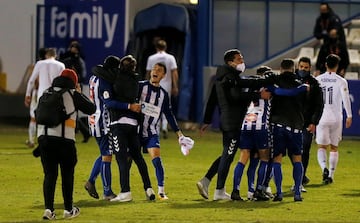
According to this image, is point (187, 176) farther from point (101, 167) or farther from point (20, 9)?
point (20, 9)

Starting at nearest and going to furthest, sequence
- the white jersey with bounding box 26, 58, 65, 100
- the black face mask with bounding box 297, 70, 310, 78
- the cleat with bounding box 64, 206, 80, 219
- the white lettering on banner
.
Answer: the cleat with bounding box 64, 206, 80, 219, the black face mask with bounding box 297, 70, 310, 78, the white jersey with bounding box 26, 58, 65, 100, the white lettering on banner

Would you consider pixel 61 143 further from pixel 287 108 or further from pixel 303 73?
pixel 303 73

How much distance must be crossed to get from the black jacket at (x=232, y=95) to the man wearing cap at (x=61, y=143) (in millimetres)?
2450

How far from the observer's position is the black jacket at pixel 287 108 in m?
17.2

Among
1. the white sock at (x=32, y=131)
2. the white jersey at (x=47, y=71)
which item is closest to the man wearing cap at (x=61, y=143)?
the white jersey at (x=47, y=71)

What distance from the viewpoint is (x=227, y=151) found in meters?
17.3

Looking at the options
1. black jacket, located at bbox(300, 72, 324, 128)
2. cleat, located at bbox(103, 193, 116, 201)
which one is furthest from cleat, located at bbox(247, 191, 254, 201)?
cleat, located at bbox(103, 193, 116, 201)

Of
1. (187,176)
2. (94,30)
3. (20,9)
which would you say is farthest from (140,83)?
(20,9)

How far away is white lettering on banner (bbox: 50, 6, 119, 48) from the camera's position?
1225 inches

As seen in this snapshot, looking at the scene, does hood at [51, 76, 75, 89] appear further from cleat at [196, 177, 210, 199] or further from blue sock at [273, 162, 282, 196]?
blue sock at [273, 162, 282, 196]

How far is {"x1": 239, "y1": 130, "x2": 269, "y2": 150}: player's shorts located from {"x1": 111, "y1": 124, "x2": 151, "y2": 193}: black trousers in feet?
4.39

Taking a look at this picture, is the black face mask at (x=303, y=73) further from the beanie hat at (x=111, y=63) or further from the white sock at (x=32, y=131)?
the white sock at (x=32, y=131)

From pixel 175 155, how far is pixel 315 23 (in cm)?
795

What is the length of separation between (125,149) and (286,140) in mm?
2099
